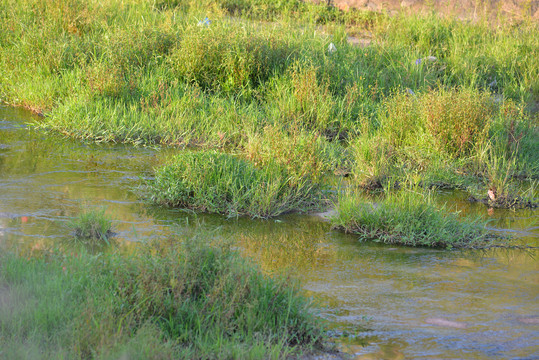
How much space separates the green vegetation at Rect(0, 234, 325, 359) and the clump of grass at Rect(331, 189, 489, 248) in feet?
5.08

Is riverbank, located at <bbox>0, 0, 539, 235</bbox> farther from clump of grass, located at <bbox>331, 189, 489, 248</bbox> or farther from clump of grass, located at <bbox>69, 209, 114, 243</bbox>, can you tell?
clump of grass, located at <bbox>69, 209, 114, 243</bbox>

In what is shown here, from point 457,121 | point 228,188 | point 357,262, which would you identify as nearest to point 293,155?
point 228,188

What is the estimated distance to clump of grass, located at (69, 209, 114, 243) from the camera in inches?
182

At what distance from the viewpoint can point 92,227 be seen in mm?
4617

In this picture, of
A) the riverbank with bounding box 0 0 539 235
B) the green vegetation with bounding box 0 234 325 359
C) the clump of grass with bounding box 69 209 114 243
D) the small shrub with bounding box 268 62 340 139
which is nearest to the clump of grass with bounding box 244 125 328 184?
the riverbank with bounding box 0 0 539 235

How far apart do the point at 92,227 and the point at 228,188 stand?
1339mm

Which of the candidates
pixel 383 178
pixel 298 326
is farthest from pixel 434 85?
pixel 298 326

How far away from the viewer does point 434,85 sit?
30.0 feet

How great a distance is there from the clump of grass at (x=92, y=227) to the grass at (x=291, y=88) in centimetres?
167

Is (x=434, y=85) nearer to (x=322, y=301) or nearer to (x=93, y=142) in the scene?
(x=93, y=142)

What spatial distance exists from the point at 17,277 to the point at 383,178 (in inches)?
155

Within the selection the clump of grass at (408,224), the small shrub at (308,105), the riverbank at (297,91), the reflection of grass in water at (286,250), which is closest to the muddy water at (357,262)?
the reflection of grass in water at (286,250)

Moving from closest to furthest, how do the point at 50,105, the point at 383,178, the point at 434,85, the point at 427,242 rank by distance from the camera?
the point at 427,242 < the point at 383,178 < the point at 50,105 < the point at 434,85

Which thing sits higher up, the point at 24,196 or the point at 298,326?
the point at 298,326
